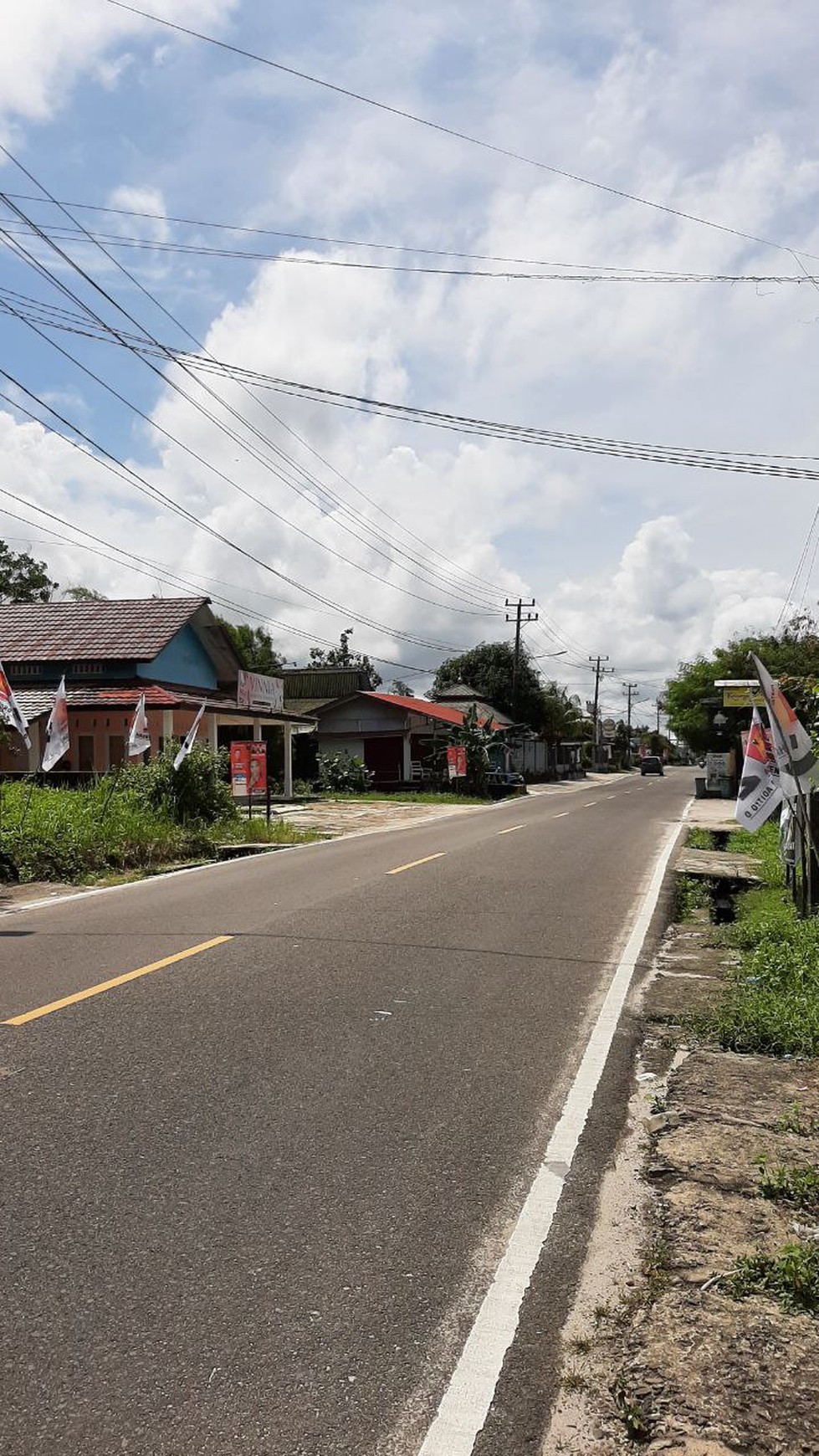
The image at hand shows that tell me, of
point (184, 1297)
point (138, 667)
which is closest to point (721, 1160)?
point (184, 1297)

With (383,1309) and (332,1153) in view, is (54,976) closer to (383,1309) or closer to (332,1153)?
(332,1153)

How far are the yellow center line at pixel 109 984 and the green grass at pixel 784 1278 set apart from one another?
4293 mm

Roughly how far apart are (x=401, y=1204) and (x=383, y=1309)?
0.71m

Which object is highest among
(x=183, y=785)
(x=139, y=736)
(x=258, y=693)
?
(x=258, y=693)

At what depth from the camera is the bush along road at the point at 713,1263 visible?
9.13ft

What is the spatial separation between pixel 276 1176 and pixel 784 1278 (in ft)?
6.07

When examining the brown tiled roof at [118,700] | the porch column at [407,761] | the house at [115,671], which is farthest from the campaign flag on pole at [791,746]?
the porch column at [407,761]

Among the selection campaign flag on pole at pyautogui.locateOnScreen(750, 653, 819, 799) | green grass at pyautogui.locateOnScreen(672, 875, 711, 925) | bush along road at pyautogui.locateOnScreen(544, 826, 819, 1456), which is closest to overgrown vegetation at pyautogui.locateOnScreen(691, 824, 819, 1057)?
bush along road at pyautogui.locateOnScreen(544, 826, 819, 1456)

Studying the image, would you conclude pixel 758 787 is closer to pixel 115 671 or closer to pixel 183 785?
pixel 183 785

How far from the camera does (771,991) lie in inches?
292

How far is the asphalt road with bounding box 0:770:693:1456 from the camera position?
288cm

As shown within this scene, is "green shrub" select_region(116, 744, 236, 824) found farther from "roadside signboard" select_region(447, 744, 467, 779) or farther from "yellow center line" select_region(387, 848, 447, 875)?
"roadside signboard" select_region(447, 744, 467, 779)

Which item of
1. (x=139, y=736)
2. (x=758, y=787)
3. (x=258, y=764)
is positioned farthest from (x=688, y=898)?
(x=258, y=764)

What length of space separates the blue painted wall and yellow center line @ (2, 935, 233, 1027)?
2230 cm
